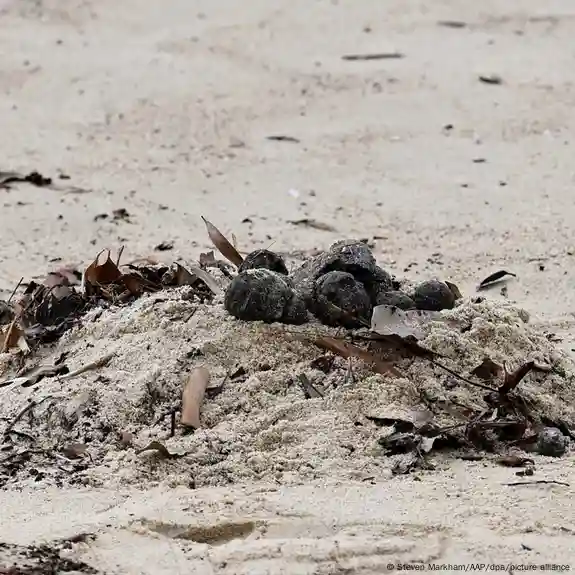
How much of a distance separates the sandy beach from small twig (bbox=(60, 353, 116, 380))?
126mm

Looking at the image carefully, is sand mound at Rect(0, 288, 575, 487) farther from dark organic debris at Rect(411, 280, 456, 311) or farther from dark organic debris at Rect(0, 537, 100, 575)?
dark organic debris at Rect(0, 537, 100, 575)

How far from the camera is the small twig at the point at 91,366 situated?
2891 millimetres

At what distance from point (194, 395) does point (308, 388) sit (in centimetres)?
31

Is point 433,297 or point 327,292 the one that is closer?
point 327,292

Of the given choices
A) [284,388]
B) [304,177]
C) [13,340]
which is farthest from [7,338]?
[304,177]

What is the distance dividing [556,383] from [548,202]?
7.31ft

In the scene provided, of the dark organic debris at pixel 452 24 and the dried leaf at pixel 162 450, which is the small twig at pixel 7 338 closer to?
the dried leaf at pixel 162 450

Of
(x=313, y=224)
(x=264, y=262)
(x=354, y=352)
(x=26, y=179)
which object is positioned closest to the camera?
(x=354, y=352)

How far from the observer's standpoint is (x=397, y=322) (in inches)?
115

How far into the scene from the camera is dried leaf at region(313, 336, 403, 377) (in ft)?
9.29

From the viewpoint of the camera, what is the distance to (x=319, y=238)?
4.67m

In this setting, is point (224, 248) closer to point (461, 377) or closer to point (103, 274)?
point (103, 274)

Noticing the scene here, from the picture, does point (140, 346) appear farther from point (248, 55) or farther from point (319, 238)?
point (248, 55)

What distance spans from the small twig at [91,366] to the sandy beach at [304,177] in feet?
0.41
